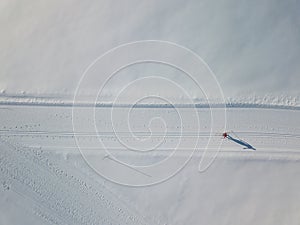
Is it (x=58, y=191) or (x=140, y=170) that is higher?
(x=140, y=170)

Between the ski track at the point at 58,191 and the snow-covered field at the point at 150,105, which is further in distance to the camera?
the snow-covered field at the point at 150,105

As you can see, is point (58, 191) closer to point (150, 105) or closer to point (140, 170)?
point (140, 170)

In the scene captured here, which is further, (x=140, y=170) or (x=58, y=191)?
(x=140, y=170)

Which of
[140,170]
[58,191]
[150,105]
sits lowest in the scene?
[58,191]

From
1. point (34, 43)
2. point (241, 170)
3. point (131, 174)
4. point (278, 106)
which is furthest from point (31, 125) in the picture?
point (278, 106)

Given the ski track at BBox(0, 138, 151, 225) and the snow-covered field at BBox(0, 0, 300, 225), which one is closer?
the ski track at BBox(0, 138, 151, 225)

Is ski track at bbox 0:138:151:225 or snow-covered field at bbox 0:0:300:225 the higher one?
snow-covered field at bbox 0:0:300:225

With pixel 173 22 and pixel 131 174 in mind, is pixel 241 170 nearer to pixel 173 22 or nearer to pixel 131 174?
pixel 131 174

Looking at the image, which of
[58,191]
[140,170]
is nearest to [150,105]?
[140,170]
